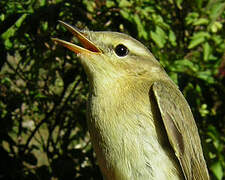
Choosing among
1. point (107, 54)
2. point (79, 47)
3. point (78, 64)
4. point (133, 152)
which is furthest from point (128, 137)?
point (78, 64)

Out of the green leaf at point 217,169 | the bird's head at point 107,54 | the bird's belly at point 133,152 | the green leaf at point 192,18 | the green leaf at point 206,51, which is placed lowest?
the green leaf at point 217,169

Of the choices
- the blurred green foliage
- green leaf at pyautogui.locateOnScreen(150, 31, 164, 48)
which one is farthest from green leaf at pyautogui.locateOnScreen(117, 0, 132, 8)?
green leaf at pyautogui.locateOnScreen(150, 31, 164, 48)

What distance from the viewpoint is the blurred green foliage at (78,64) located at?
353 cm

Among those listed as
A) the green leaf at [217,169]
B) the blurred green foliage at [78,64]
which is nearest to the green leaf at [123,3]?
the blurred green foliage at [78,64]

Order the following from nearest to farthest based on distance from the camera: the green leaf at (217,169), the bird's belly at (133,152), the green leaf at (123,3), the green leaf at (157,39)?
the bird's belly at (133,152), the green leaf at (123,3), the green leaf at (157,39), the green leaf at (217,169)

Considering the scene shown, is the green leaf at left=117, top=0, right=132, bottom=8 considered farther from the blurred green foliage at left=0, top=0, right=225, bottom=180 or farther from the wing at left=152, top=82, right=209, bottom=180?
the wing at left=152, top=82, right=209, bottom=180

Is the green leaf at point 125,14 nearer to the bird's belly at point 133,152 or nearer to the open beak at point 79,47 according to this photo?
the open beak at point 79,47

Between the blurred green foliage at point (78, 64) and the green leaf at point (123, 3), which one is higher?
the green leaf at point (123, 3)

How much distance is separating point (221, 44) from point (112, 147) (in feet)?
6.38

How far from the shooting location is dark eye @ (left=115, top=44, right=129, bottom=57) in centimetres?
279

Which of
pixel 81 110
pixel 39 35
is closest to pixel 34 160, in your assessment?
pixel 81 110

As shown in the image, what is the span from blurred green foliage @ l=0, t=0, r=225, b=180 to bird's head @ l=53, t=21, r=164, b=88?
685mm

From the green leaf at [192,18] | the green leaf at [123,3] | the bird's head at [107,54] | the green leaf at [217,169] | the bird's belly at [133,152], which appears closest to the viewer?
the bird's belly at [133,152]

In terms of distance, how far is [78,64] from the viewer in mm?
4211
